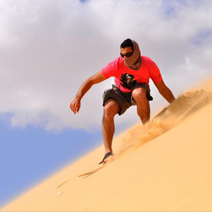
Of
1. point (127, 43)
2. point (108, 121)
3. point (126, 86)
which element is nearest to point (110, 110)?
point (108, 121)

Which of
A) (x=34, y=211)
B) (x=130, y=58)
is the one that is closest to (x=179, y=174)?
(x=34, y=211)

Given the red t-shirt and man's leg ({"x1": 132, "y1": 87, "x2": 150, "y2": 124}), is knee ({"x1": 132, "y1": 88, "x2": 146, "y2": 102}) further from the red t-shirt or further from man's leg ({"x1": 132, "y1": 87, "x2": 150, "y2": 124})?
the red t-shirt

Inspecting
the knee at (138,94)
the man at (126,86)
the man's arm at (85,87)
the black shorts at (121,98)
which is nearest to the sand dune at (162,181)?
the knee at (138,94)

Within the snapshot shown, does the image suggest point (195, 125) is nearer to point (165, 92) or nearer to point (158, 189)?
point (158, 189)

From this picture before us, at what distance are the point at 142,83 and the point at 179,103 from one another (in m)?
0.54

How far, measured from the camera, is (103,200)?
227 centimetres

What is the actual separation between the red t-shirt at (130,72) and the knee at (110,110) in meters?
0.27

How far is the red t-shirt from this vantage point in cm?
455

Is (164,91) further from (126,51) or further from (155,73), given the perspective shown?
(126,51)

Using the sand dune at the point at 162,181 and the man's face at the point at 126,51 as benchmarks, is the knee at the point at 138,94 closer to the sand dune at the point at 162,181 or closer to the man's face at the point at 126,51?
the man's face at the point at 126,51

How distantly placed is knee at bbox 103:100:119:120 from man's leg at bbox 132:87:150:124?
372mm

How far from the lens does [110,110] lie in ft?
15.3

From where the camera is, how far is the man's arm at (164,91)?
4.78 meters

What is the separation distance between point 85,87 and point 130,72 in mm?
606
